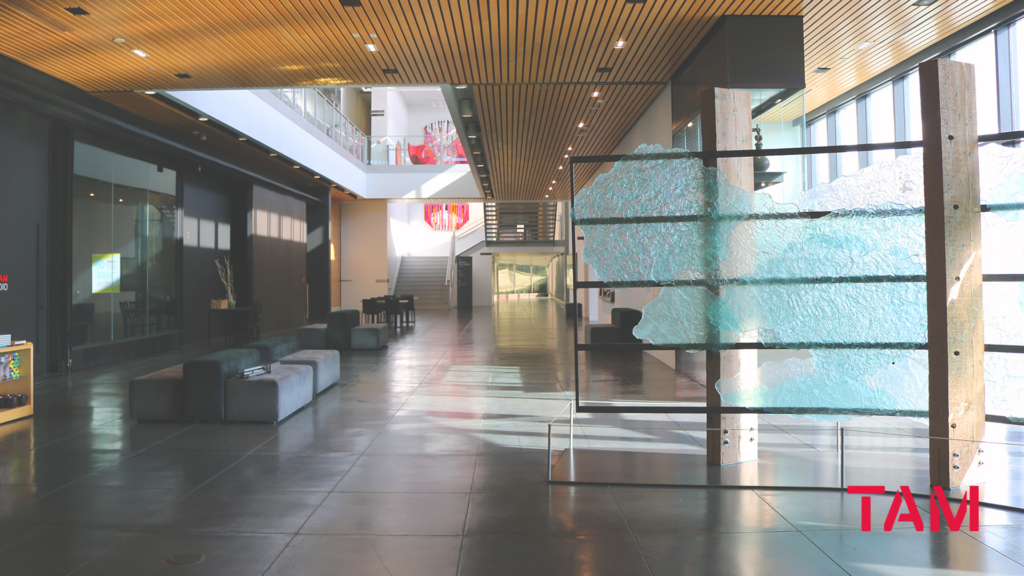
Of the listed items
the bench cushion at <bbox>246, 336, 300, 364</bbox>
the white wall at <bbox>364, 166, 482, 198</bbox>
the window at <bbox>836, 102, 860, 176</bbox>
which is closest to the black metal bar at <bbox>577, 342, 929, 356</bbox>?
the bench cushion at <bbox>246, 336, 300, 364</bbox>

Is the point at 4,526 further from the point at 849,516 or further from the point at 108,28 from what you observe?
the point at 108,28

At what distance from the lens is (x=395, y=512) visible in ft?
12.0

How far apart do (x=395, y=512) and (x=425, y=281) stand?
23139mm

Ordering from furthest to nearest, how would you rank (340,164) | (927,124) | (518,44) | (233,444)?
1. (340,164)
2. (518,44)
3. (233,444)
4. (927,124)

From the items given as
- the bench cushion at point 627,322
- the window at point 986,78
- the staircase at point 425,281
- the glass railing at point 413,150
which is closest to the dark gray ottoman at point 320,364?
the bench cushion at point 627,322

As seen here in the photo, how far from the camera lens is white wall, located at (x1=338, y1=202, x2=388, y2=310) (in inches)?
885

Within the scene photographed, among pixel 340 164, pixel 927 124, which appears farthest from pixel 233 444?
pixel 340 164

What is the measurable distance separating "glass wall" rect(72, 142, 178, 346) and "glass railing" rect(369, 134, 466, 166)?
10.2 m

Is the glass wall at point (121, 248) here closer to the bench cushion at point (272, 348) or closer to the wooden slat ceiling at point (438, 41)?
the wooden slat ceiling at point (438, 41)

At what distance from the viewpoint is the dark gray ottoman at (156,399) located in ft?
19.6

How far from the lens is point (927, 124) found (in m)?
3.97

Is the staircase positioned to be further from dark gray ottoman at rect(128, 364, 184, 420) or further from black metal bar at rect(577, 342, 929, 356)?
black metal bar at rect(577, 342, 929, 356)

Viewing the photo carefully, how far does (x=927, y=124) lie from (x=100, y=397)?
9068mm

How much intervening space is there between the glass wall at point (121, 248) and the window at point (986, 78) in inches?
512
